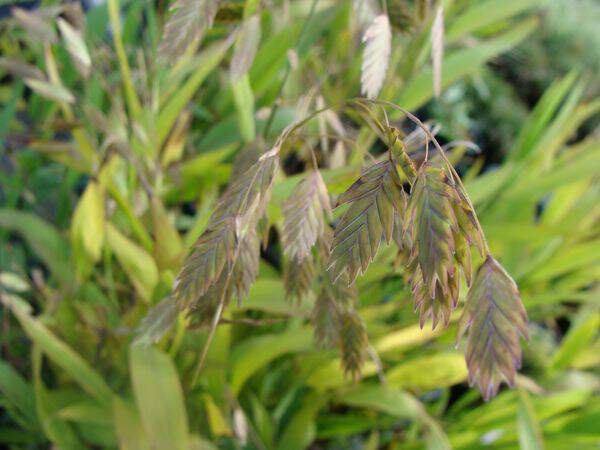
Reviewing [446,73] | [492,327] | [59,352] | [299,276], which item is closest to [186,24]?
[299,276]

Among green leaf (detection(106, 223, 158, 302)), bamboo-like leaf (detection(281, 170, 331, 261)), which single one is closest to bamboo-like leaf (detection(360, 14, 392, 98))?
bamboo-like leaf (detection(281, 170, 331, 261))

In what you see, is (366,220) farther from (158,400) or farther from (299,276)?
(158,400)

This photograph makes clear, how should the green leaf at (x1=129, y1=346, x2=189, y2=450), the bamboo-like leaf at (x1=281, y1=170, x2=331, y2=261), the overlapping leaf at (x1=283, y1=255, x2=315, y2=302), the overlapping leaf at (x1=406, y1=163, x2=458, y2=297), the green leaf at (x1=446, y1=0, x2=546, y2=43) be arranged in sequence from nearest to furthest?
the overlapping leaf at (x1=406, y1=163, x2=458, y2=297)
the bamboo-like leaf at (x1=281, y1=170, x2=331, y2=261)
the overlapping leaf at (x1=283, y1=255, x2=315, y2=302)
the green leaf at (x1=129, y1=346, x2=189, y2=450)
the green leaf at (x1=446, y1=0, x2=546, y2=43)

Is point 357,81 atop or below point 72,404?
atop

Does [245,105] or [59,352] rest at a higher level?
[245,105]

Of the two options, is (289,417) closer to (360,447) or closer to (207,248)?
(360,447)

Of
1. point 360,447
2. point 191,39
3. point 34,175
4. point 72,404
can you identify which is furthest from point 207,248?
point 34,175

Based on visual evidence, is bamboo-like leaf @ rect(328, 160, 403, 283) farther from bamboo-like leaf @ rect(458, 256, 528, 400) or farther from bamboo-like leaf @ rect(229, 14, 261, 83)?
bamboo-like leaf @ rect(229, 14, 261, 83)
